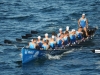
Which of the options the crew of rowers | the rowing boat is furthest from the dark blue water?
the crew of rowers

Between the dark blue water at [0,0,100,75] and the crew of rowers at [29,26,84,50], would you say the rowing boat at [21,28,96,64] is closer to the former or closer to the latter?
the dark blue water at [0,0,100,75]

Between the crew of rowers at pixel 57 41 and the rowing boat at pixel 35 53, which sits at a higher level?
the crew of rowers at pixel 57 41

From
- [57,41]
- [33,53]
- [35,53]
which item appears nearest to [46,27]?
[57,41]

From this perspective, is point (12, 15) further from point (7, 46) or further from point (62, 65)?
point (62, 65)

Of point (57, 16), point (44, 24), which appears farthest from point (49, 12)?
point (44, 24)

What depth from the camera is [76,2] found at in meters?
71.1

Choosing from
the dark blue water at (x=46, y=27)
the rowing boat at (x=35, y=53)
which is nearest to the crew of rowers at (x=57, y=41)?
the rowing boat at (x=35, y=53)

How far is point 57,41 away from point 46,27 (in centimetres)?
1131

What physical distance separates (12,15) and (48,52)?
2149cm

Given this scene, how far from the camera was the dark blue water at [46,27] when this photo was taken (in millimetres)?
42500

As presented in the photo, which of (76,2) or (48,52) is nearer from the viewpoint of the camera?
(48,52)

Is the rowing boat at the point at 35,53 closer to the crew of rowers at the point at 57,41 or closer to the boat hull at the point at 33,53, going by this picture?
the boat hull at the point at 33,53

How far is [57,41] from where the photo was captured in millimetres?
45844

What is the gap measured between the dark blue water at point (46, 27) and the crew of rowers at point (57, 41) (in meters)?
1.15
